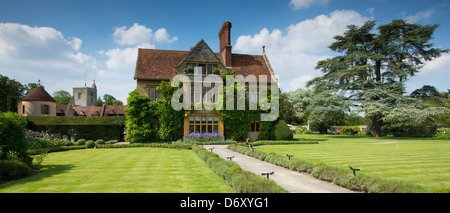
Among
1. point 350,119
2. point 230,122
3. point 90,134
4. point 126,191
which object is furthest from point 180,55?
point 350,119

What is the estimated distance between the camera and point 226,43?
3156 centimetres

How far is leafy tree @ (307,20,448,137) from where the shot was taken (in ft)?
108

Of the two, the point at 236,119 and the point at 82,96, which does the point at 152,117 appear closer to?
the point at 236,119

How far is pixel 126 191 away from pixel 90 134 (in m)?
23.2

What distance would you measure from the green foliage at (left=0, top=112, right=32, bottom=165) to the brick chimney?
22.7 meters

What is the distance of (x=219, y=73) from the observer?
2759 centimetres

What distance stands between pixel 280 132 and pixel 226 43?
1285 centimetres

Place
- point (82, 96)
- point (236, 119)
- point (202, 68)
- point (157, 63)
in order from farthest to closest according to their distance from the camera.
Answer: point (82, 96), point (157, 63), point (202, 68), point (236, 119)

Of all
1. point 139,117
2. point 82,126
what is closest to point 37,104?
point 82,126

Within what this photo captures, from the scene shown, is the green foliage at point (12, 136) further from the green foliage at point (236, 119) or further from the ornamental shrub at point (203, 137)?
the green foliage at point (236, 119)

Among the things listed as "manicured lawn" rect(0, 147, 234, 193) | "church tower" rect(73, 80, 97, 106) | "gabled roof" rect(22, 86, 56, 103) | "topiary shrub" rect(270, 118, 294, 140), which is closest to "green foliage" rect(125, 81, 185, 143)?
"topiary shrub" rect(270, 118, 294, 140)
